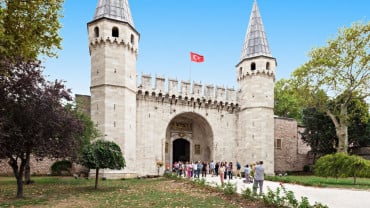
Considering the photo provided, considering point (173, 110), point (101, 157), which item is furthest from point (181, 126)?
point (101, 157)

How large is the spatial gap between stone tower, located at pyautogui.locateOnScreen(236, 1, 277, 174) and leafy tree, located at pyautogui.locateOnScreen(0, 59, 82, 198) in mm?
17848

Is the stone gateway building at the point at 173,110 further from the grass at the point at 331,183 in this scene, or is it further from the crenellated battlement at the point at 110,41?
the grass at the point at 331,183

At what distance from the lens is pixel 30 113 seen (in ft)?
38.5

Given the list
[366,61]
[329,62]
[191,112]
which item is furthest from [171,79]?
[366,61]

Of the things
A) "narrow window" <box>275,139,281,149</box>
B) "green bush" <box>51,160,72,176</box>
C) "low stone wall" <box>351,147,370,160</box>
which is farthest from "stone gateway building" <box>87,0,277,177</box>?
"low stone wall" <box>351,147,370,160</box>

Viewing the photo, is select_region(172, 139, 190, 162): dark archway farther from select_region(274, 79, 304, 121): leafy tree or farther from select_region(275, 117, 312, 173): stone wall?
select_region(274, 79, 304, 121): leafy tree

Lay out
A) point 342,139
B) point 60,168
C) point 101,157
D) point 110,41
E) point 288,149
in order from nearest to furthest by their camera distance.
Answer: point 101,157
point 110,41
point 60,168
point 342,139
point 288,149

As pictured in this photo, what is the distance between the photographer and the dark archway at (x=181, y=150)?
29.2 meters

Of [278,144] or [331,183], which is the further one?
[278,144]

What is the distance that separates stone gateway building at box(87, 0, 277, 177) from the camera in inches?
877

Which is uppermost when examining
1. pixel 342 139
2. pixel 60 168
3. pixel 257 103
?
pixel 257 103

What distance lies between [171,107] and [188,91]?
1930 mm

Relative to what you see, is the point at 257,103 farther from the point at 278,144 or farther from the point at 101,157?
the point at 101,157

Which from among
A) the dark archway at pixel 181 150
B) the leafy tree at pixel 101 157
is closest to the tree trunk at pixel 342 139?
the dark archway at pixel 181 150
